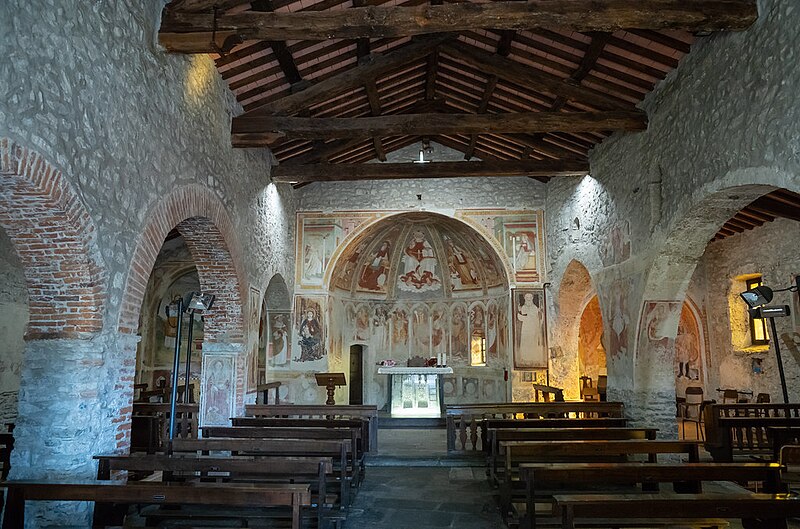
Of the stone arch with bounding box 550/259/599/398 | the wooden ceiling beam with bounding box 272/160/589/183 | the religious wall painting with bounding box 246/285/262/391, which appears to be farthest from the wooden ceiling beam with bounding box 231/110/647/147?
the stone arch with bounding box 550/259/599/398

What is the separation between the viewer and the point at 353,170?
1227cm

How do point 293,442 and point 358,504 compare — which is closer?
point 293,442

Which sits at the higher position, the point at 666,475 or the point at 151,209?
the point at 151,209

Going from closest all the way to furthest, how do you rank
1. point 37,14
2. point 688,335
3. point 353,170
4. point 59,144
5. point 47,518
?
1. point 37,14
2. point 59,144
3. point 47,518
4. point 353,170
5. point 688,335

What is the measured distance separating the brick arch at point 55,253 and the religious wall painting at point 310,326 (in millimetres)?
9150

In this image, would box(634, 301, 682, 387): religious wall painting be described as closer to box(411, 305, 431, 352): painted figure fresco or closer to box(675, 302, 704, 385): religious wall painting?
box(675, 302, 704, 385): religious wall painting

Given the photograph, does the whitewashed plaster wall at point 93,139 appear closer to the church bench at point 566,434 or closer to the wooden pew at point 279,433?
the wooden pew at point 279,433

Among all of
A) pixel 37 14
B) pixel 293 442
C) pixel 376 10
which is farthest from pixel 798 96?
pixel 37 14

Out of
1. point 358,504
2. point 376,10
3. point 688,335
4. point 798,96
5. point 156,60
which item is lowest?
point 358,504

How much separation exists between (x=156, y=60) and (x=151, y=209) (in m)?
1.80

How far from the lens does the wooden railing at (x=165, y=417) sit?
27.6 feet

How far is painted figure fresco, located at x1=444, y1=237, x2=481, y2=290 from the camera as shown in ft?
54.3

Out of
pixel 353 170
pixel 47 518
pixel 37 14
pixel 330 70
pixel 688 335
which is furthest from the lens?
pixel 688 335

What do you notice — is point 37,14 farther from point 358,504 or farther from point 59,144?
point 358,504
